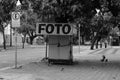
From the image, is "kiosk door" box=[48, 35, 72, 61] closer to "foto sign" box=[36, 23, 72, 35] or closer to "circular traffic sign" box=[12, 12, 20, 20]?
"foto sign" box=[36, 23, 72, 35]

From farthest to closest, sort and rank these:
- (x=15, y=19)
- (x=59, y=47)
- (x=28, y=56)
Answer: (x=28, y=56) < (x=59, y=47) < (x=15, y=19)

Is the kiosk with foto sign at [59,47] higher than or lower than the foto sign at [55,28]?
lower

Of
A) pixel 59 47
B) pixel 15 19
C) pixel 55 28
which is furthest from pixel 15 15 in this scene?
pixel 59 47

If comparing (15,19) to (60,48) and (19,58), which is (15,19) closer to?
(60,48)

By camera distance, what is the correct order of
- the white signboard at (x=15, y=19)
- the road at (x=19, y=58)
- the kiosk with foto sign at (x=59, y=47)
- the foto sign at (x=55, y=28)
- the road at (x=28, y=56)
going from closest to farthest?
the white signboard at (x=15, y=19)
the foto sign at (x=55, y=28)
the kiosk with foto sign at (x=59, y=47)
the road at (x=19, y=58)
the road at (x=28, y=56)

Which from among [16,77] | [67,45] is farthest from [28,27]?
[16,77]

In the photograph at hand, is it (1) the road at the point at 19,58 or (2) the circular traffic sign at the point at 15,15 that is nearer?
(2) the circular traffic sign at the point at 15,15

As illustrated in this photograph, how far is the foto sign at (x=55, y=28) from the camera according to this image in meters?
17.3

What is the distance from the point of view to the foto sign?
17328 millimetres

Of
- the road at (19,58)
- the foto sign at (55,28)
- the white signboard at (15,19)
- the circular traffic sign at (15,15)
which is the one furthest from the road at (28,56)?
the circular traffic sign at (15,15)

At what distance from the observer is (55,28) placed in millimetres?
17406

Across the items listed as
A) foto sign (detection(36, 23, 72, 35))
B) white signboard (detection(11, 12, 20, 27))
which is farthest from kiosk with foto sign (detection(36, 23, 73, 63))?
white signboard (detection(11, 12, 20, 27))

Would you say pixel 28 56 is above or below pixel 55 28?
below

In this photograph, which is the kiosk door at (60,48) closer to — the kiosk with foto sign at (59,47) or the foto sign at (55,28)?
the kiosk with foto sign at (59,47)
